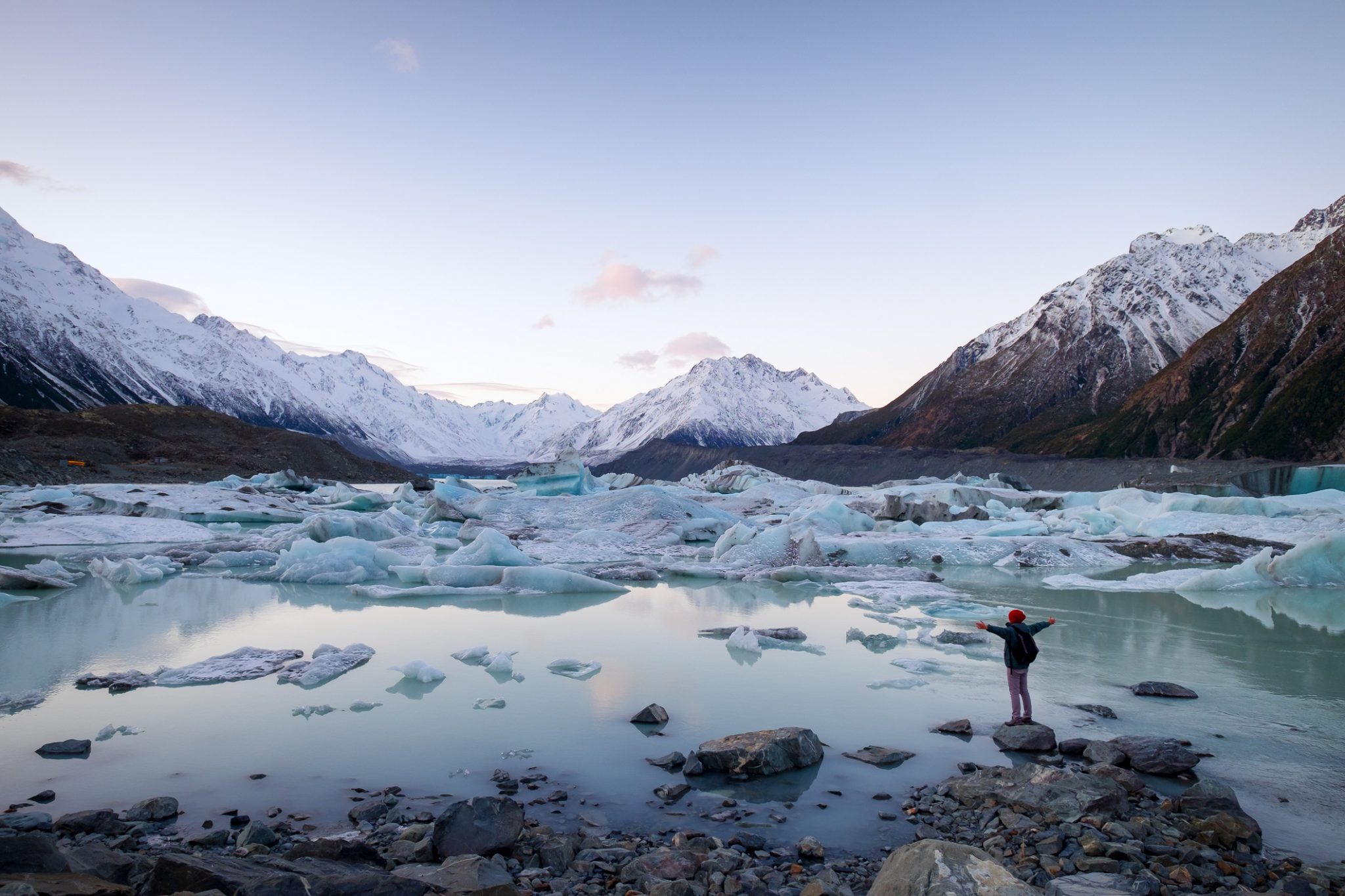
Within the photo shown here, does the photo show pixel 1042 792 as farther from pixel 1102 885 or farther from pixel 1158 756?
pixel 1158 756

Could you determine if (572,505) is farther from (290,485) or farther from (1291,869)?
(1291,869)

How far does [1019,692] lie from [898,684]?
152 centimetres

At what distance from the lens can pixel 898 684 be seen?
24.6ft

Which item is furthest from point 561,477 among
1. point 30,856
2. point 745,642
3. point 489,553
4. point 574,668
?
point 30,856

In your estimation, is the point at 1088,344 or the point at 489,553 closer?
the point at 489,553

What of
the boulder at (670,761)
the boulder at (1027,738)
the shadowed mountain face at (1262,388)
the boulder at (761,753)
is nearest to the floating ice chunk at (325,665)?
the boulder at (670,761)

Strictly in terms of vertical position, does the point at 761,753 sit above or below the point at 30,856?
below

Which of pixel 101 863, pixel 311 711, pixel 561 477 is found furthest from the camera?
pixel 561 477

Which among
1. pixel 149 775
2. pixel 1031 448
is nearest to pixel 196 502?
pixel 149 775

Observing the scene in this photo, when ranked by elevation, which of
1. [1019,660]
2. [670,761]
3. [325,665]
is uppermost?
[1019,660]

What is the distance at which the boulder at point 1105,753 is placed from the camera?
5.22 m

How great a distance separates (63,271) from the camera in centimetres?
17912

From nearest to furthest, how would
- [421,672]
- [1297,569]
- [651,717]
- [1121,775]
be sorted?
[1121,775], [651,717], [421,672], [1297,569]

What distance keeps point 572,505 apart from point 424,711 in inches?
783
